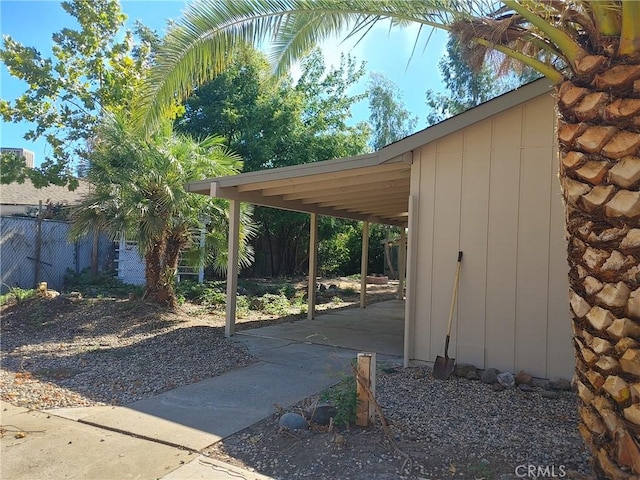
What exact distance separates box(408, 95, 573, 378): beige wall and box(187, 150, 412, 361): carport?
627 mm

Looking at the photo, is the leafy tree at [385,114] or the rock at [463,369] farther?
the leafy tree at [385,114]

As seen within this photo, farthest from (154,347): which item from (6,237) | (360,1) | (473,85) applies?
(473,85)

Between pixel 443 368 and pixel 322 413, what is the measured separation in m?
2.21

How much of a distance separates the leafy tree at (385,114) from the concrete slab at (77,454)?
24.7 metres

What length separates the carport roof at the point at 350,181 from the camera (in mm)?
6059

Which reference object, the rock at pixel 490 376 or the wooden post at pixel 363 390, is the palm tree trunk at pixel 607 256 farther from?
the rock at pixel 490 376

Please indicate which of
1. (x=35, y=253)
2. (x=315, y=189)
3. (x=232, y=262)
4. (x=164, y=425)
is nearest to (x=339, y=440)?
(x=164, y=425)

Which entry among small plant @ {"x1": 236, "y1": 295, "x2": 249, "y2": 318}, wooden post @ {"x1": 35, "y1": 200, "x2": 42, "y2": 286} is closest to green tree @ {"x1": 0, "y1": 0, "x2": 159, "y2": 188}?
wooden post @ {"x1": 35, "y1": 200, "x2": 42, "y2": 286}

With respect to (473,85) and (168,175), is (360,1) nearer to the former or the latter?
(168,175)

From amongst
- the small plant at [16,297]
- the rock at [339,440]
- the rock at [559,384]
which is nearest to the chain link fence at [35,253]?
the small plant at [16,297]

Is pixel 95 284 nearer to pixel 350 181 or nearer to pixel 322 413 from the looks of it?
pixel 350 181

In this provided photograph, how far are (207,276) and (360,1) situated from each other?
42.7 ft

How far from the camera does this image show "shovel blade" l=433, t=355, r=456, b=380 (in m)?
5.97

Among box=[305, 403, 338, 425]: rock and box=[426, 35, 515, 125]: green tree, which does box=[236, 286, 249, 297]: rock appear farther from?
box=[426, 35, 515, 125]: green tree
